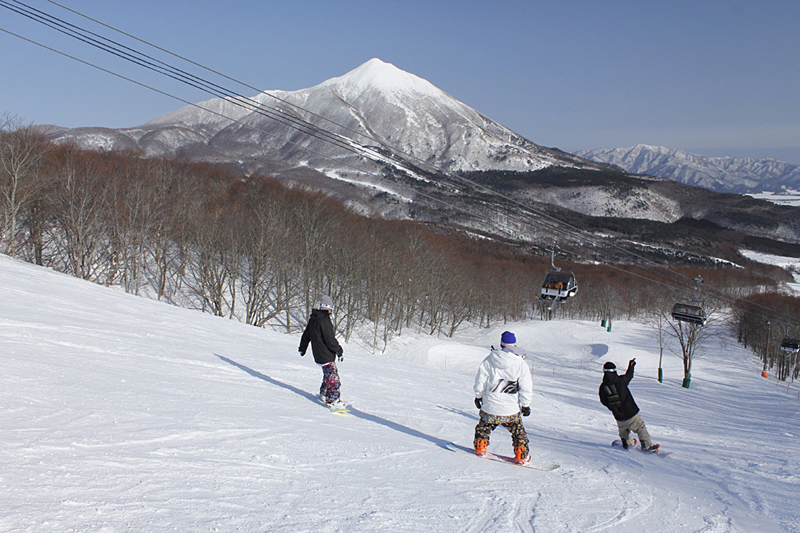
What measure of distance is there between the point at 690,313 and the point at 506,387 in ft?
101

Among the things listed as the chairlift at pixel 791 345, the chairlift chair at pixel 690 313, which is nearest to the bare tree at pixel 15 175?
the chairlift chair at pixel 690 313

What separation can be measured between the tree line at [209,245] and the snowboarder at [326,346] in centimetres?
2687

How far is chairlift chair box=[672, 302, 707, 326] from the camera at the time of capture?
31.6 m

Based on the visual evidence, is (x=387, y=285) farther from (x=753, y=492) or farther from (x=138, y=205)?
(x=753, y=492)

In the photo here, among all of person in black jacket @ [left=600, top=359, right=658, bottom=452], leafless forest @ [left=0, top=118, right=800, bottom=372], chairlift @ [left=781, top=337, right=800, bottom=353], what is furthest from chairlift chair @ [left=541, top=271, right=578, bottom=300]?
chairlift @ [left=781, top=337, right=800, bottom=353]

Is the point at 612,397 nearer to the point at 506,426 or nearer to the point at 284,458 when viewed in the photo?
the point at 506,426

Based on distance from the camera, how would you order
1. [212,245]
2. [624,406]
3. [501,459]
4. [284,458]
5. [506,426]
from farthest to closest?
[212,245] → [624,406] → [501,459] → [506,426] → [284,458]

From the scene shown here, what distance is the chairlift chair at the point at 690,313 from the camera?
104 ft

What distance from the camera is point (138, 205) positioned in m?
42.3

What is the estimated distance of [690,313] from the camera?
32.1 m

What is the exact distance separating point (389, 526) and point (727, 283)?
157433 mm

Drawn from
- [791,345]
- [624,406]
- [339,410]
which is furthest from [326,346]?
[791,345]

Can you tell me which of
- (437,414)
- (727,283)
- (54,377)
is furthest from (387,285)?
(727,283)

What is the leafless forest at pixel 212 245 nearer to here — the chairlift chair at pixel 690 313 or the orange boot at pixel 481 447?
the chairlift chair at pixel 690 313
